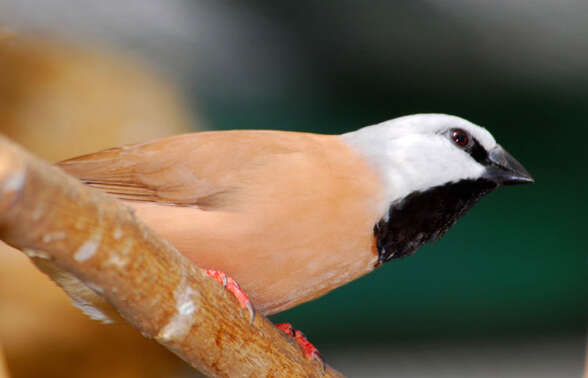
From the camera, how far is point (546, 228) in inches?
90.7

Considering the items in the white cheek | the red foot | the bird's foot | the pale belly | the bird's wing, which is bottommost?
the bird's foot

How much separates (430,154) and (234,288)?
516 mm

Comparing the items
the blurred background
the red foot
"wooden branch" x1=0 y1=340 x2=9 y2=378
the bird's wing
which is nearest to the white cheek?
the bird's wing

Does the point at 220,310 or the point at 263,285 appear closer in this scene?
the point at 220,310

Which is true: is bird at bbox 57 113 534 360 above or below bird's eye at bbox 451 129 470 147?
below

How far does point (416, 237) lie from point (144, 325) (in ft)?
2.04

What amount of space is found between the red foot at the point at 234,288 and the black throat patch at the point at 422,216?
30 centimetres

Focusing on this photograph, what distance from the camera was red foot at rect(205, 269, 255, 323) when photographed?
1.20m

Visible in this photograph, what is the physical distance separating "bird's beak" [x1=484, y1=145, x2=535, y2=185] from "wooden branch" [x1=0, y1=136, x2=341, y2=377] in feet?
1.86

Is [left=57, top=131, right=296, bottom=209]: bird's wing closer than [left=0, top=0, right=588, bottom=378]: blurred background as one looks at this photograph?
Yes

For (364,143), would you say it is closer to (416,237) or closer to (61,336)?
(416,237)

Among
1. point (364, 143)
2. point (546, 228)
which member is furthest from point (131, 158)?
point (546, 228)

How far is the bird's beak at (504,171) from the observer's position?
4.68 ft

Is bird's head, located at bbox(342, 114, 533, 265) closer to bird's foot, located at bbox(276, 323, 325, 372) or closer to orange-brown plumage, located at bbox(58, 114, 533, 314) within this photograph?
orange-brown plumage, located at bbox(58, 114, 533, 314)
